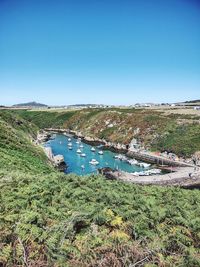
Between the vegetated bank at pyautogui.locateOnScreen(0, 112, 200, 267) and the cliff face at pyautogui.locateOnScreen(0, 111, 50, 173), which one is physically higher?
the vegetated bank at pyautogui.locateOnScreen(0, 112, 200, 267)

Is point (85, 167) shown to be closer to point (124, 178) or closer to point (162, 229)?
point (124, 178)

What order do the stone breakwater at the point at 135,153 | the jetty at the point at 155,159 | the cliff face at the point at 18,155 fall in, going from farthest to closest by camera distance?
the stone breakwater at the point at 135,153 → the jetty at the point at 155,159 → the cliff face at the point at 18,155

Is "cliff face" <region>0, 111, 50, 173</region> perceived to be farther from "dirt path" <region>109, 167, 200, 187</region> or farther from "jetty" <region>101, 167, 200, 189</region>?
"dirt path" <region>109, 167, 200, 187</region>

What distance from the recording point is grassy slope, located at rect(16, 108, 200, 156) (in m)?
111

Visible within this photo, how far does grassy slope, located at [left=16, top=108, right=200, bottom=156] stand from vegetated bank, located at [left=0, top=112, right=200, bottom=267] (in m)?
87.8

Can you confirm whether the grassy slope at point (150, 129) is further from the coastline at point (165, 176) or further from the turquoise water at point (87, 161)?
the turquoise water at point (87, 161)

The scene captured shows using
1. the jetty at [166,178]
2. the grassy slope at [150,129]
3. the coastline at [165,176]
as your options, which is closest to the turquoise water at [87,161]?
the coastline at [165,176]

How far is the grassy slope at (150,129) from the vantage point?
111m

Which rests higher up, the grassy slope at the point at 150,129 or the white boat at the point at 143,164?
the grassy slope at the point at 150,129

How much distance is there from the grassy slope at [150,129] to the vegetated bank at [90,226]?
87791mm

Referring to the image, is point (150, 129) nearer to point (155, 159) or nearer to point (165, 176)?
point (155, 159)

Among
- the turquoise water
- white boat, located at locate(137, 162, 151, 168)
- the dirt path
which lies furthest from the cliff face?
white boat, located at locate(137, 162, 151, 168)

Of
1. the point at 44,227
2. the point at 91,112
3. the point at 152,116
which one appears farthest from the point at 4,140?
the point at 91,112

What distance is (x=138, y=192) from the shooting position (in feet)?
68.3
